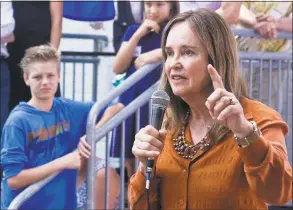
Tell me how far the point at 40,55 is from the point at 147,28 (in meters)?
0.73

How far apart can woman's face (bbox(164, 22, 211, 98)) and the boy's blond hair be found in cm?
256

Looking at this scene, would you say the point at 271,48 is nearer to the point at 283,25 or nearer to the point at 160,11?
the point at 283,25

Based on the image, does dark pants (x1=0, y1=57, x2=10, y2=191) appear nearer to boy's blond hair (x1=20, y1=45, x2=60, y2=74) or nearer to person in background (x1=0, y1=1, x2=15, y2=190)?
person in background (x1=0, y1=1, x2=15, y2=190)

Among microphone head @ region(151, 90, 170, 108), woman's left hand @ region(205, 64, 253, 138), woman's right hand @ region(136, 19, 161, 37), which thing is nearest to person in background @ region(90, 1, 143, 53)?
woman's right hand @ region(136, 19, 161, 37)

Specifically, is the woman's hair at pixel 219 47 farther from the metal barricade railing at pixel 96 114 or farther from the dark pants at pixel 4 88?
the dark pants at pixel 4 88

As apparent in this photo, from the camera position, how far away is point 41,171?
4.53 m

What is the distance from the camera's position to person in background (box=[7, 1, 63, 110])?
4.89 meters

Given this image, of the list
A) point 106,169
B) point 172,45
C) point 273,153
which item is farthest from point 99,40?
point 273,153

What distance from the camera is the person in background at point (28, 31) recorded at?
4891mm

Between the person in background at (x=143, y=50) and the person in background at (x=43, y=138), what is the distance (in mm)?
144

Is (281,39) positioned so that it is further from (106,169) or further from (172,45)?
(172,45)

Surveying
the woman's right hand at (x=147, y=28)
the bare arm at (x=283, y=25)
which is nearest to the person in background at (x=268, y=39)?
the bare arm at (x=283, y=25)

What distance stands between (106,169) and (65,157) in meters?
0.34

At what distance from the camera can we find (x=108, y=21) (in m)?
4.92
